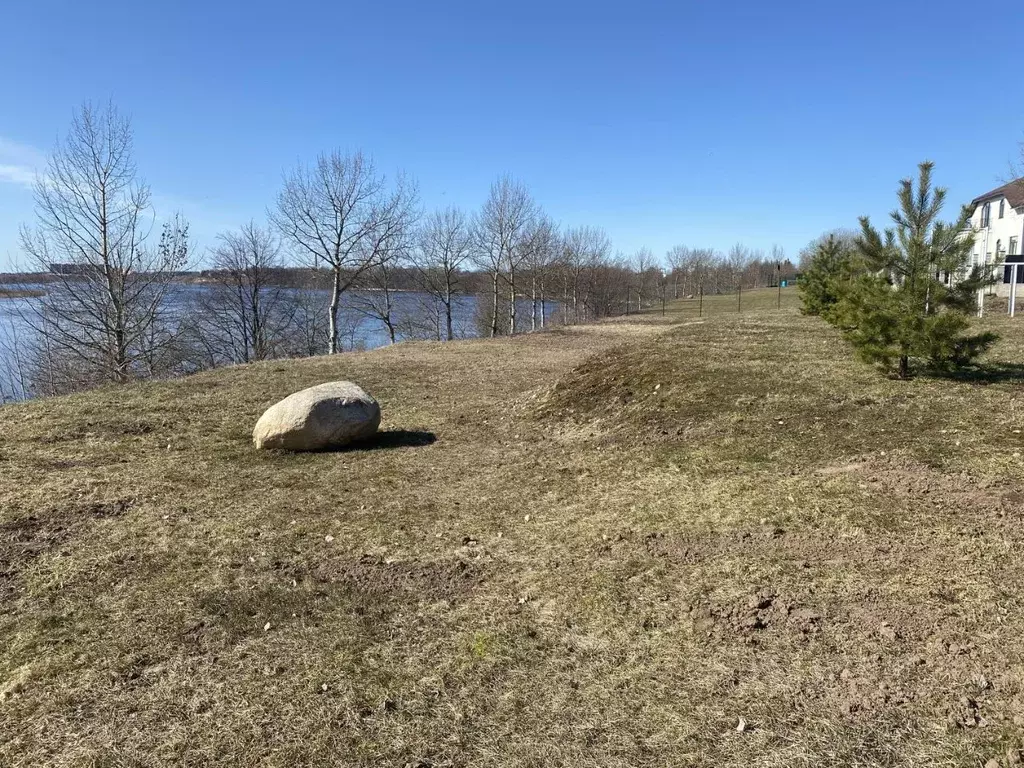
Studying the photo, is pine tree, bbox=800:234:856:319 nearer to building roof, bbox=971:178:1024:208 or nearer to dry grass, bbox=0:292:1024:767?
building roof, bbox=971:178:1024:208

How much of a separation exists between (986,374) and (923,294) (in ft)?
4.85

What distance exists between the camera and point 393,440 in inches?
295

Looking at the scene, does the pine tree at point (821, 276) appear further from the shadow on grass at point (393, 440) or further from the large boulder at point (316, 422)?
the large boulder at point (316, 422)

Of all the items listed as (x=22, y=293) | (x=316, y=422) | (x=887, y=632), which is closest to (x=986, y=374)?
(x=887, y=632)

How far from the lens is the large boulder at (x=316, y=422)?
690cm

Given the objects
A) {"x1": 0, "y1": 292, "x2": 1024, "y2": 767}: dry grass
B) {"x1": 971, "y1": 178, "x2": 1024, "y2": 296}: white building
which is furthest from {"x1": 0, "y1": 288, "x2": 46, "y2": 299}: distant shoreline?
{"x1": 971, "y1": 178, "x2": 1024, "y2": 296}: white building

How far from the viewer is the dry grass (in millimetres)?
2428

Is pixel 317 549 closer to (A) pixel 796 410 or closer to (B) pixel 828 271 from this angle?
(A) pixel 796 410

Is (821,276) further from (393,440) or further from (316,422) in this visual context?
(316,422)

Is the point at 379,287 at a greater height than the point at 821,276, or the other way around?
the point at 379,287

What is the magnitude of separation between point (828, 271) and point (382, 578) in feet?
69.5

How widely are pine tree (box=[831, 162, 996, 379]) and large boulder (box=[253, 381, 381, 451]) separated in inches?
245

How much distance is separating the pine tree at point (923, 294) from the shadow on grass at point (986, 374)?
0.22 metres

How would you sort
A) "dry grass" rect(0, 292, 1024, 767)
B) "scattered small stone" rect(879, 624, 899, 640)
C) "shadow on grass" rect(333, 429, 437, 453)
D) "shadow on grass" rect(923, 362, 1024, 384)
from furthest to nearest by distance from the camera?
"shadow on grass" rect(923, 362, 1024, 384) < "shadow on grass" rect(333, 429, 437, 453) < "scattered small stone" rect(879, 624, 899, 640) < "dry grass" rect(0, 292, 1024, 767)
